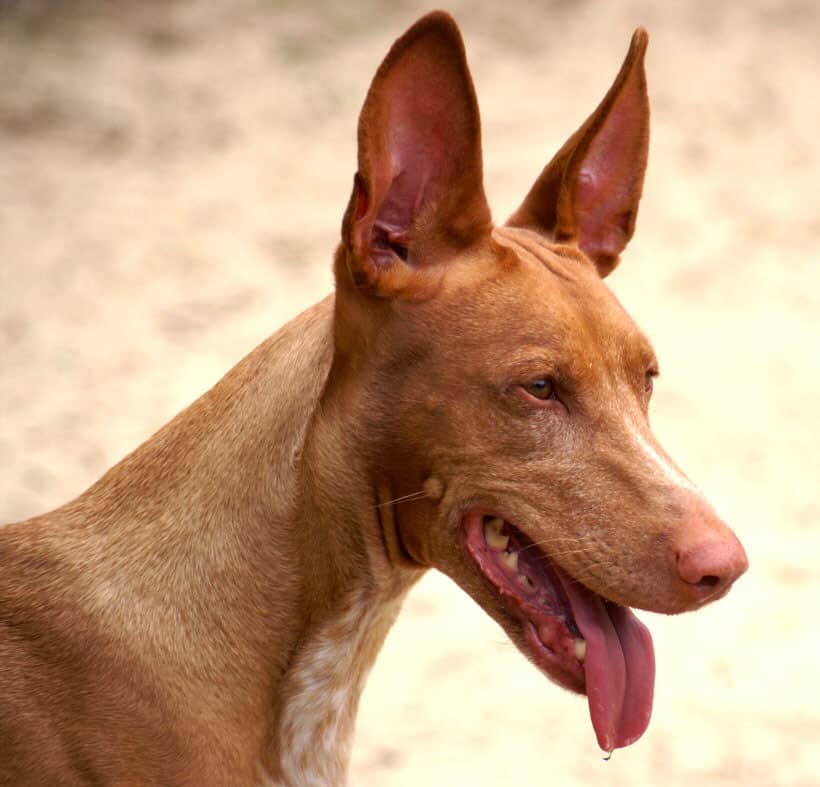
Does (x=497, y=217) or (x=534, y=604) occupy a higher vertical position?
(x=497, y=217)

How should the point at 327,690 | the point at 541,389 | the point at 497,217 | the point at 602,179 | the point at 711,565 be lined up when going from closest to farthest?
the point at 711,565, the point at 541,389, the point at 327,690, the point at 602,179, the point at 497,217

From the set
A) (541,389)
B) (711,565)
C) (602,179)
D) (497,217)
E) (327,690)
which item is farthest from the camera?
(497,217)

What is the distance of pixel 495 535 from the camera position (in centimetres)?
311

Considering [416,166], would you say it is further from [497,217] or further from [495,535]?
[497,217]

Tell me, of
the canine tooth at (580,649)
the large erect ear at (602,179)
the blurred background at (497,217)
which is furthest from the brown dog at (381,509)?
the blurred background at (497,217)

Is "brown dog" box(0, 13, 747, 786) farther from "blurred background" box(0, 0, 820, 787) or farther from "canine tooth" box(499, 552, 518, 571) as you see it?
"blurred background" box(0, 0, 820, 787)

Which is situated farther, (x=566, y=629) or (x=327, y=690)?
(x=327, y=690)

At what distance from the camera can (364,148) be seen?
118 inches

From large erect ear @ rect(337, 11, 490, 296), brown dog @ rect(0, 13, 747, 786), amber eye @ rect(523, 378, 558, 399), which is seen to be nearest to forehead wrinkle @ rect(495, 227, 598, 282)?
brown dog @ rect(0, 13, 747, 786)

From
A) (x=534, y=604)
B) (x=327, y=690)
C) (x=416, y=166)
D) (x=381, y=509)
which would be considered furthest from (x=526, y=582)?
(x=416, y=166)

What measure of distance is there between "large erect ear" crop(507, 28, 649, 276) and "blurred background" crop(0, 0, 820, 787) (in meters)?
2.43

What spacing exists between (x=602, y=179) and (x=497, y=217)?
539cm

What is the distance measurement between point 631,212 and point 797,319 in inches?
197

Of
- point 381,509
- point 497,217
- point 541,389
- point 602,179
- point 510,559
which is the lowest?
point 510,559
